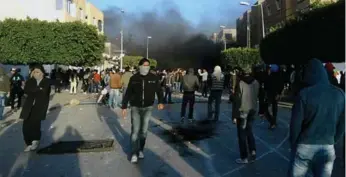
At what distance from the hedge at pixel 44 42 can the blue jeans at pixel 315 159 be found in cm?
2686

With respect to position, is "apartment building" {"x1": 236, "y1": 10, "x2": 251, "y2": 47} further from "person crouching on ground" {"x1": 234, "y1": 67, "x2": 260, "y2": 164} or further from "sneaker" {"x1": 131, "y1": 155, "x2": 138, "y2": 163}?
"sneaker" {"x1": 131, "y1": 155, "x2": 138, "y2": 163}

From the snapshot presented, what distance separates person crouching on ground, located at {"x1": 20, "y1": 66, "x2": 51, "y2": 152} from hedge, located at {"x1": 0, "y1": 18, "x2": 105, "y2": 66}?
859 inches

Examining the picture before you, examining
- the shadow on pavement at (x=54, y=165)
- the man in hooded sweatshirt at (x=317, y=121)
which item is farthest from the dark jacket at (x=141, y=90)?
the man in hooded sweatshirt at (x=317, y=121)

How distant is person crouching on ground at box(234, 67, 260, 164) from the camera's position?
6.75 m

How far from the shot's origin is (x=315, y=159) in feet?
12.9

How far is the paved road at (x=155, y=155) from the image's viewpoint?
246 inches

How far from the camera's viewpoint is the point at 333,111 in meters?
3.79

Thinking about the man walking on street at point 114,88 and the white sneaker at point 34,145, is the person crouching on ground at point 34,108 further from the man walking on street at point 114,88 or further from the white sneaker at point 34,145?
the man walking on street at point 114,88

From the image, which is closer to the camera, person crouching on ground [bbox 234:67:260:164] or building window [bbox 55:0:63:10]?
person crouching on ground [bbox 234:67:260:164]

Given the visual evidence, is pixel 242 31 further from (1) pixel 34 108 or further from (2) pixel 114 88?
(1) pixel 34 108

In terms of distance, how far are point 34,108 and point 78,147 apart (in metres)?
1.03

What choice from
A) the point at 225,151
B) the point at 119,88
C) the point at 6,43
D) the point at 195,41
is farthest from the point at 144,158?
the point at 195,41

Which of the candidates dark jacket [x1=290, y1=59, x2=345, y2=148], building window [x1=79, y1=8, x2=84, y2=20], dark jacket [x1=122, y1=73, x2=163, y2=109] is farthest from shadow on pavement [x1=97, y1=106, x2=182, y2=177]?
building window [x1=79, y1=8, x2=84, y2=20]

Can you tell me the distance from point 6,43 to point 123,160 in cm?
2453
